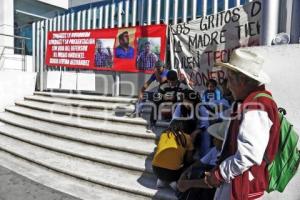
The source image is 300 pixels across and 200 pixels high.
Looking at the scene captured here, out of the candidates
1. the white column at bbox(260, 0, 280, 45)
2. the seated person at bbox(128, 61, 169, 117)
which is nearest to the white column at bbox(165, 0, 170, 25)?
the seated person at bbox(128, 61, 169, 117)

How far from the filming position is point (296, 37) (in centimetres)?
365

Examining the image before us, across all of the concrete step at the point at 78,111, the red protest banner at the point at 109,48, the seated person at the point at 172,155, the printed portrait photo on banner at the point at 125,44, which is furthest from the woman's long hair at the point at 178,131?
the printed portrait photo on banner at the point at 125,44

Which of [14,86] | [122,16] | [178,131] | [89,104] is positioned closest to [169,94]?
[178,131]

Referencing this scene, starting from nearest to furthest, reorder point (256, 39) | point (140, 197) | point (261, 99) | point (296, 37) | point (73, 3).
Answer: point (261, 99)
point (296, 37)
point (140, 197)
point (256, 39)
point (73, 3)

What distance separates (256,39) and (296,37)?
1.54 meters

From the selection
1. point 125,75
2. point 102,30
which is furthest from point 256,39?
point 102,30

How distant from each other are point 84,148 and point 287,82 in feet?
12.8

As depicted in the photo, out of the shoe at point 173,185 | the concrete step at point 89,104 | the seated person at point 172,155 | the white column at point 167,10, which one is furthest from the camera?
the white column at point 167,10

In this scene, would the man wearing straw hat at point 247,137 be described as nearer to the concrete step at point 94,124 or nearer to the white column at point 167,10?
the concrete step at point 94,124

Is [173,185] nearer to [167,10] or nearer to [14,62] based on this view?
[167,10]

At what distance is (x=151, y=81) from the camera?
662 cm

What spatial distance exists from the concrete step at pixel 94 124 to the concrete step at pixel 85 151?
1.53 ft

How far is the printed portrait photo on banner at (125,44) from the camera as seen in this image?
8172 millimetres

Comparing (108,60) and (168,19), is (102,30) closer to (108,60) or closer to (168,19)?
(108,60)
